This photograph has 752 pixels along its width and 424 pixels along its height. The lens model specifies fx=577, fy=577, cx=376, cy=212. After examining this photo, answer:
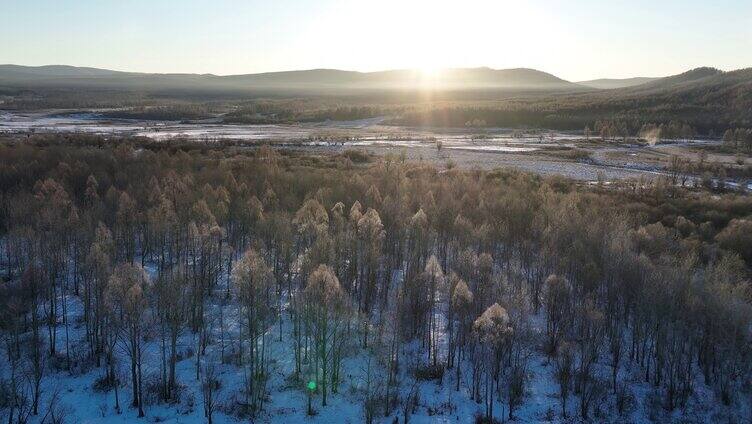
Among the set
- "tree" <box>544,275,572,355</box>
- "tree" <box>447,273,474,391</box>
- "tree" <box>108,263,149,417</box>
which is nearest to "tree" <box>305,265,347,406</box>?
"tree" <box>447,273,474,391</box>

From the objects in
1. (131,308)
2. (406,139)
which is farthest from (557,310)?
(406,139)

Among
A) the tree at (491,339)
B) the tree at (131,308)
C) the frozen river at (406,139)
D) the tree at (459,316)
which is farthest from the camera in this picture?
the frozen river at (406,139)

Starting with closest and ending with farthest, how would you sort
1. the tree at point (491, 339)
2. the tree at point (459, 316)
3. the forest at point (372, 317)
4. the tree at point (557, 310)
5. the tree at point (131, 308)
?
the tree at point (131, 308)
the tree at point (491, 339)
the forest at point (372, 317)
the tree at point (459, 316)
the tree at point (557, 310)

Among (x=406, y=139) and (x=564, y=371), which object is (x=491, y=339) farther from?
(x=406, y=139)

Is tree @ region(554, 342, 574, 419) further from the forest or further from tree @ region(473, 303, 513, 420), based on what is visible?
tree @ region(473, 303, 513, 420)

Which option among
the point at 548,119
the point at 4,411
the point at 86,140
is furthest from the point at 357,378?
the point at 548,119

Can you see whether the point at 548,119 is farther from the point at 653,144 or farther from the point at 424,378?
the point at 424,378

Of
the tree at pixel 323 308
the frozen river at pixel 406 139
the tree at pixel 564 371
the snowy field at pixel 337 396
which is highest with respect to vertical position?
the frozen river at pixel 406 139

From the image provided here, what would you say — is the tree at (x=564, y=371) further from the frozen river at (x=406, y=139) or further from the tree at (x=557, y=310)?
the frozen river at (x=406, y=139)

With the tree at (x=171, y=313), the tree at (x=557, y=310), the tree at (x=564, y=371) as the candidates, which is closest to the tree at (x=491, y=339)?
the tree at (x=564, y=371)
